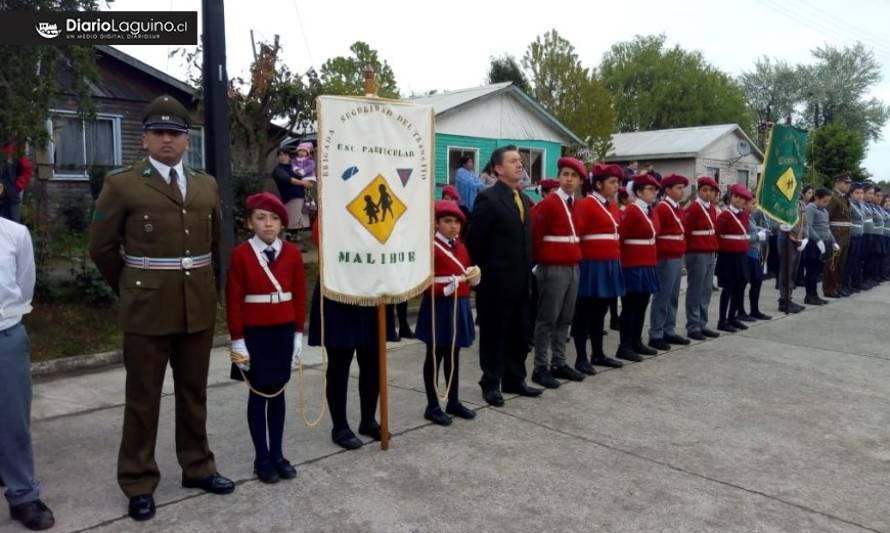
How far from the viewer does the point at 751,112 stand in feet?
199

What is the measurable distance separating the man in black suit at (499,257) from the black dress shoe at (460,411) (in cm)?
37

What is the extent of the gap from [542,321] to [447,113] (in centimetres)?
1197

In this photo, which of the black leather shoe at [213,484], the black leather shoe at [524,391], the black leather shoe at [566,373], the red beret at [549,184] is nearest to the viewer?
the black leather shoe at [213,484]

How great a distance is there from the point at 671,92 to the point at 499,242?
187 feet

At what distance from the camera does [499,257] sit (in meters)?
5.41

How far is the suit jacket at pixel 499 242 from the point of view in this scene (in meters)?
5.40

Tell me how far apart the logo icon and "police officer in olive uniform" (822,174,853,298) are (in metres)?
11.0

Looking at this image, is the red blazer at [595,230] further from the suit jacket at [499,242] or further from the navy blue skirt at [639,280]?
the suit jacket at [499,242]

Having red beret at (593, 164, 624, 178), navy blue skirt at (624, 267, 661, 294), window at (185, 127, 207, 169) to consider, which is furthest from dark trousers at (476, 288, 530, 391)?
window at (185, 127, 207, 169)

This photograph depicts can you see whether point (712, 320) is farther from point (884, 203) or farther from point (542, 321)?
point (884, 203)

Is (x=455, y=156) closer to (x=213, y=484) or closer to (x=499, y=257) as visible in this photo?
(x=499, y=257)

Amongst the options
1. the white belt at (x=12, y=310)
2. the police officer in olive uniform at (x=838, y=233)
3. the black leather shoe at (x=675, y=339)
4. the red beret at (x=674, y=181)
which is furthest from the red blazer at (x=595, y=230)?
the police officer in olive uniform at (x=838, y=233)

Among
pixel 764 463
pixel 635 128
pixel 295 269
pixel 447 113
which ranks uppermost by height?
pixel 635 128

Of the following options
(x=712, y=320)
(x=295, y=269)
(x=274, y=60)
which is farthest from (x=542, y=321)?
(x=274, y=60)
